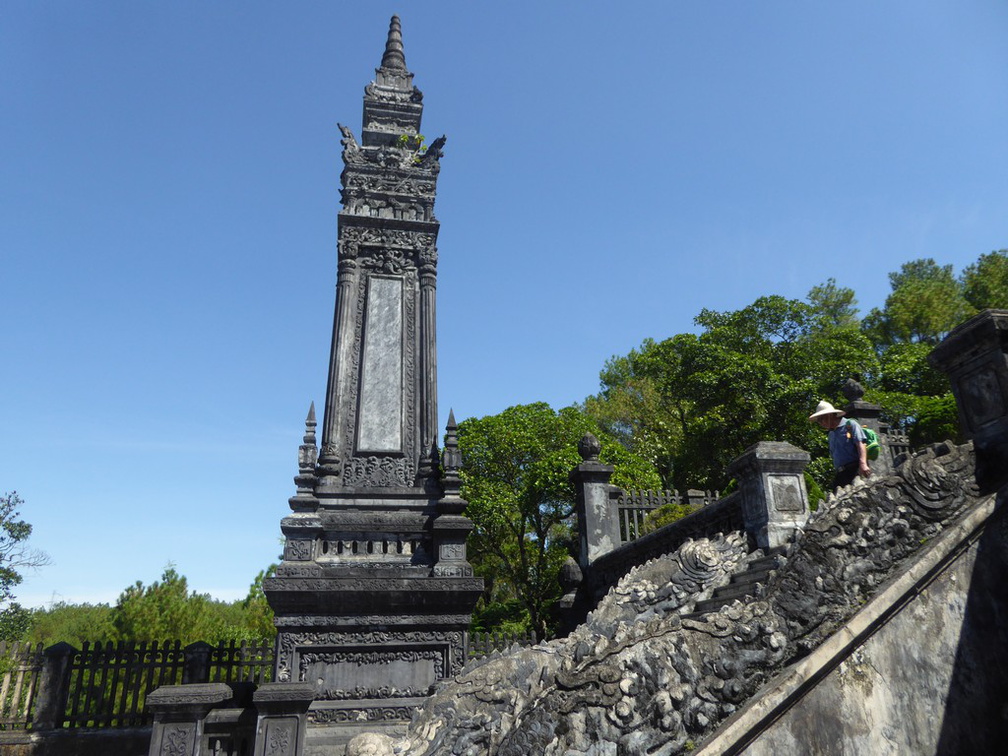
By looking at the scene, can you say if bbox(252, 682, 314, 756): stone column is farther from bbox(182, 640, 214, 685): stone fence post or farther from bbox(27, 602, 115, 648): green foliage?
bbox(27, 602, 115, 648): green foliage

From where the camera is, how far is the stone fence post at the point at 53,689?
11.2 m

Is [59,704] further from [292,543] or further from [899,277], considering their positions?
[899,277]

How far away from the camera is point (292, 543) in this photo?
34.9 feet

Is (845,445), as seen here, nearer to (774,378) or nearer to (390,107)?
(390,107)

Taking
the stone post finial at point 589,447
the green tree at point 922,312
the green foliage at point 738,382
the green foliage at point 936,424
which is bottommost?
the stone post finial at point 589,447

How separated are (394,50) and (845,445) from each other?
14137 mm

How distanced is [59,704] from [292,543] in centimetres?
523

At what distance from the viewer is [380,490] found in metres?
11.6

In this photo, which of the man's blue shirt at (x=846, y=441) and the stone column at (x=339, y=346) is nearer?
the man's blue shirt at (x=846, y=441)

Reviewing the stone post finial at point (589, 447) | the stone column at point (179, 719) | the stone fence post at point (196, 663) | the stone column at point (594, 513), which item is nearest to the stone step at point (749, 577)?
the stone column at point (179, 719)

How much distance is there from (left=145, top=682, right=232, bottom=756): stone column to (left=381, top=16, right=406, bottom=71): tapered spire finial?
47.2 ft

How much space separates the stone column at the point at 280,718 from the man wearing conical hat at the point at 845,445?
7012 millimetres

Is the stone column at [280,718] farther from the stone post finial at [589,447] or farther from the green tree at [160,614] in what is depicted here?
the green tree at [160,614]

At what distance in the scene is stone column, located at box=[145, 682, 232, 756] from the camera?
655 centimetres
